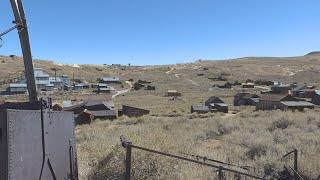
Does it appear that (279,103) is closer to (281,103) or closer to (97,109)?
(281,103)

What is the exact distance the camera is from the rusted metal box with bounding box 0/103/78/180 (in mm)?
6734

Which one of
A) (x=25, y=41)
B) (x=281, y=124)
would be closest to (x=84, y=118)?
(x=281, y=124)

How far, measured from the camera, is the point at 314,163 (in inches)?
497

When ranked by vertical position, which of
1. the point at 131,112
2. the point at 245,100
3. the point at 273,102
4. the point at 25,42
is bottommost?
the point at 245,100

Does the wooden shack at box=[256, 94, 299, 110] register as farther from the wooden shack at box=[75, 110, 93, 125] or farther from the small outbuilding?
the wooden shack at box=[75, 110, 93, 125]

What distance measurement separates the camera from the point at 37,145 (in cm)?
759

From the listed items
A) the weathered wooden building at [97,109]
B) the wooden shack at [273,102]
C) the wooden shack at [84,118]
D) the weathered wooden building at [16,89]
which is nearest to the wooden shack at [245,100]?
the wooden shack at [273,102]

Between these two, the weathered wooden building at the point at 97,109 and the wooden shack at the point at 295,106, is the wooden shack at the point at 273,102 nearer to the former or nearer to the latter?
the wooden shack at the point at 295,106

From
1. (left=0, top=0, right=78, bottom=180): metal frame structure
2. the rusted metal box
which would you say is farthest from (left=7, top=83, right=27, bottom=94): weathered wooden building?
the rusted metal box

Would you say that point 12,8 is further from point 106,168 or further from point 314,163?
point 314,163

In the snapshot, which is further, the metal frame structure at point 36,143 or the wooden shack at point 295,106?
the wooden shack at point 295,106

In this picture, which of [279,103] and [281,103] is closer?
[281,103]

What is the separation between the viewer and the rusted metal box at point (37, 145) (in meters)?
6.73

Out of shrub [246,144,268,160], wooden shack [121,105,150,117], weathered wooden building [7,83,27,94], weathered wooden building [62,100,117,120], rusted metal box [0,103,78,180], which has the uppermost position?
rusted metal box [0,103,78,180]
